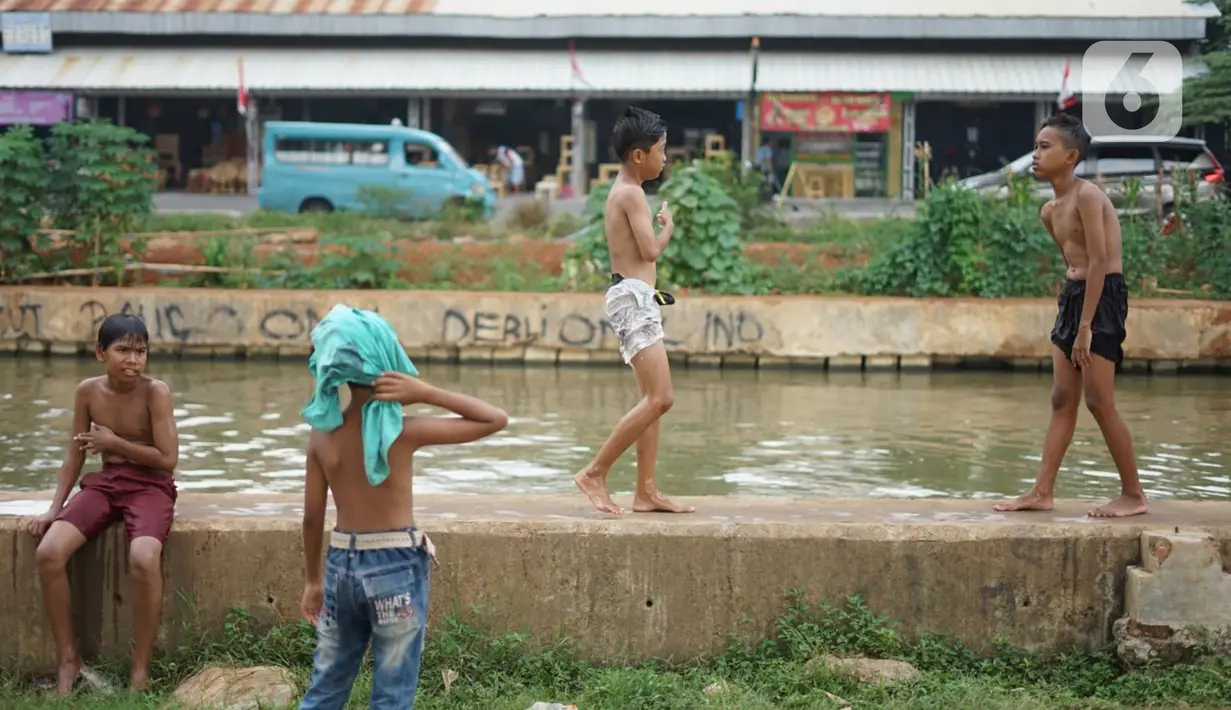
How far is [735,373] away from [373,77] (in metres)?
18.5

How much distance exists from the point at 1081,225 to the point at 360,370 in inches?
135

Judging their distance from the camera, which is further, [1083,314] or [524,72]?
[524,72]

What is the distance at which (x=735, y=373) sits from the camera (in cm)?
1425

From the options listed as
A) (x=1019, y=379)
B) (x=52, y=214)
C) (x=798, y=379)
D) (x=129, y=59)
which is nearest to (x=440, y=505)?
(x=798, y=379)

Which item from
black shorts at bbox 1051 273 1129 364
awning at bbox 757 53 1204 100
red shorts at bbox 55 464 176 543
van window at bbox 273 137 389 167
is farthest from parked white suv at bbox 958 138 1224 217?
red shorts at bbox 55 464 176 543

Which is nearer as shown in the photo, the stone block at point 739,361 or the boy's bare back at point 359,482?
the boy's bare back at point 359,482

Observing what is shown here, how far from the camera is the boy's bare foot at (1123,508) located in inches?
237

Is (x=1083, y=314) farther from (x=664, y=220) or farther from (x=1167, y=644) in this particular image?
(x=664, y=220)

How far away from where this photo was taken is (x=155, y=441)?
5.56 meters

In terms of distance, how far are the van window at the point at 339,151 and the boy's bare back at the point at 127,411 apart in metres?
→ 21.4

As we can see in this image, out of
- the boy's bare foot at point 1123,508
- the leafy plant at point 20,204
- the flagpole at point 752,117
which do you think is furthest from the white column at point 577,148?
the boy's bare foot at point 1123,508

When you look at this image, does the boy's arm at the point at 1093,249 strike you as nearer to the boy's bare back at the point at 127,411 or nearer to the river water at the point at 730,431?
the river water at the point at 730,431

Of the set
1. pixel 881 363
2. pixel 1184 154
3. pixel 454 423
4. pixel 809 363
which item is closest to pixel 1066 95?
pixel 1184 154

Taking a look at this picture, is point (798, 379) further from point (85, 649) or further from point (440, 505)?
point (85, 649)
